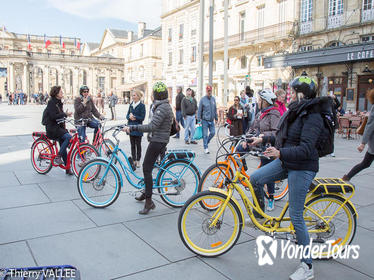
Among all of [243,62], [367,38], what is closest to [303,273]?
[367,38]

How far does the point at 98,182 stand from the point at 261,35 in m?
24.9

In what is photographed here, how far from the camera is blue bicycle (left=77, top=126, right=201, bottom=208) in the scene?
16.5 feet

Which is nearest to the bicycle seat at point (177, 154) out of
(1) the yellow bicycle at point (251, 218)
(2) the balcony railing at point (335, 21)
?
(1) the yellow bicycle at point (251, 218)

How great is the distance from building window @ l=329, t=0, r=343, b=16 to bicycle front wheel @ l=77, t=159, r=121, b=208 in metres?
20.8

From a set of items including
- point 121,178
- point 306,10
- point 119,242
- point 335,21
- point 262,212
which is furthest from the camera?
point 306,10

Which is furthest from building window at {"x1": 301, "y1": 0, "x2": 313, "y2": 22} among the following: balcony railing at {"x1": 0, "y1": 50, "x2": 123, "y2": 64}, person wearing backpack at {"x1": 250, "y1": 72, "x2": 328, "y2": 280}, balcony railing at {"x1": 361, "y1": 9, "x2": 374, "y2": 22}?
balcony railing at {"x1": 0, "y1": 50, "x2": 123, "y2": 64}

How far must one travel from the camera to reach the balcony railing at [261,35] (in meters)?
24.9

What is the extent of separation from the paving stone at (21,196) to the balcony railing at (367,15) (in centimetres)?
1976

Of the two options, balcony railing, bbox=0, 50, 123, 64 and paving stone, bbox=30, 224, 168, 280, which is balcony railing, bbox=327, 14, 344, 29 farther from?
balcony railing, bbox=0, 50, 123, 64

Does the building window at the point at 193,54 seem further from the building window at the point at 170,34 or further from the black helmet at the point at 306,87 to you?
the black helmet at the point at 306,87

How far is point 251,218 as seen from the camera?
3561mm

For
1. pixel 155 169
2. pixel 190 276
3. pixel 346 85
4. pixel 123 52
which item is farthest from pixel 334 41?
pixel 123 52

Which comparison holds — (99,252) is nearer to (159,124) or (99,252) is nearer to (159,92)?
(159,124)

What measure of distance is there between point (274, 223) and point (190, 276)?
99 cm
